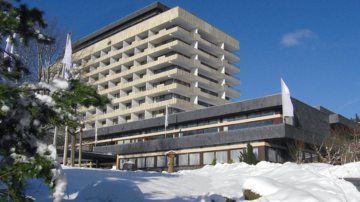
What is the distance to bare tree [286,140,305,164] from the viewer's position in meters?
30.6

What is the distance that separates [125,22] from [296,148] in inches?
1769

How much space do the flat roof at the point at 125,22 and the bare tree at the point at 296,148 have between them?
120ft

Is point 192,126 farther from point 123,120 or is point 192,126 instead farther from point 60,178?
point 60,178

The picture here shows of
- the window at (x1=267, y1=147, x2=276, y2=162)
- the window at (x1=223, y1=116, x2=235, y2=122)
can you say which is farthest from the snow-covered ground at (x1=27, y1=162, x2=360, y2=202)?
the window at (x1=223, y1=116, x2=235, y2=122)

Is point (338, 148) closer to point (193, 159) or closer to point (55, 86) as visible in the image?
point (193, 159)

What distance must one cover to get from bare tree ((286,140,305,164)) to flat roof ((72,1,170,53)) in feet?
120

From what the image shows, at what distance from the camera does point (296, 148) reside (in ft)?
106

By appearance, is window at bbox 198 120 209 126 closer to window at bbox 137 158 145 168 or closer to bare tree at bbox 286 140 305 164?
window at bbox 137 158 145 168

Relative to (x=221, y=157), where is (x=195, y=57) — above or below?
above

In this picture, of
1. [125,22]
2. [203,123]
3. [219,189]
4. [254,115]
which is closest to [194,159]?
[203,123]

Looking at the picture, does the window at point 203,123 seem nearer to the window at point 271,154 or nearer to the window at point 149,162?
the window at point 149,162

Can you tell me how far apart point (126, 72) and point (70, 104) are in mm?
55202

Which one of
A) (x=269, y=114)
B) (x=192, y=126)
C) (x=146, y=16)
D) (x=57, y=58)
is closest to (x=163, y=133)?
(x=192, y=126)

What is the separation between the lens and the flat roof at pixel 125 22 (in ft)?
195
